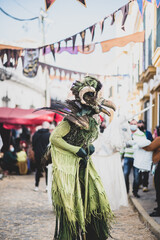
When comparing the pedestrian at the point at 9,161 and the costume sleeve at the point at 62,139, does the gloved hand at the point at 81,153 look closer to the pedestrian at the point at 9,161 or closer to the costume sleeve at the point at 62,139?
the costume sleeve at the point at 62,139

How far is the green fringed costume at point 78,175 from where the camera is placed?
329cm

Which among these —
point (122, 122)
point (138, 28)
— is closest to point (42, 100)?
point (138, 28)

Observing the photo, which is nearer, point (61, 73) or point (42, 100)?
point (61, 73)

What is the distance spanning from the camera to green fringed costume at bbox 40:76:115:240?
3.29 m

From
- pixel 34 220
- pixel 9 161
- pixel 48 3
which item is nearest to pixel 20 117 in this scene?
pixel 9 161

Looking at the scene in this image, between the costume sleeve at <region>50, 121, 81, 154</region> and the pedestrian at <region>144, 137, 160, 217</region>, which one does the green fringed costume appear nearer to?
the costume sleeve at <region>50, 121, 81, 154</region>

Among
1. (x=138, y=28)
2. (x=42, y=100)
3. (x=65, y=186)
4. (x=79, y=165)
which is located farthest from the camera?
(x=42, y=100)

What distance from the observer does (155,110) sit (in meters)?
12.5

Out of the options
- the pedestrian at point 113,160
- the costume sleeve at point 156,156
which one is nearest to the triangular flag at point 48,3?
the pedestrian at point 113,160

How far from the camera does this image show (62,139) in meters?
3.45

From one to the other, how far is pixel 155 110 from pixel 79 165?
9512 millimetres

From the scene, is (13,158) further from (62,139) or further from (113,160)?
(62,139)

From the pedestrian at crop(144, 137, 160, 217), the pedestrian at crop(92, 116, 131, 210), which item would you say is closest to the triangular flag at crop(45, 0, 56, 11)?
the pedestrian at crop(92, 116, 131, 210)

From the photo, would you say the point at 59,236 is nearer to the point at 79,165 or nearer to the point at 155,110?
the point at 79,165
